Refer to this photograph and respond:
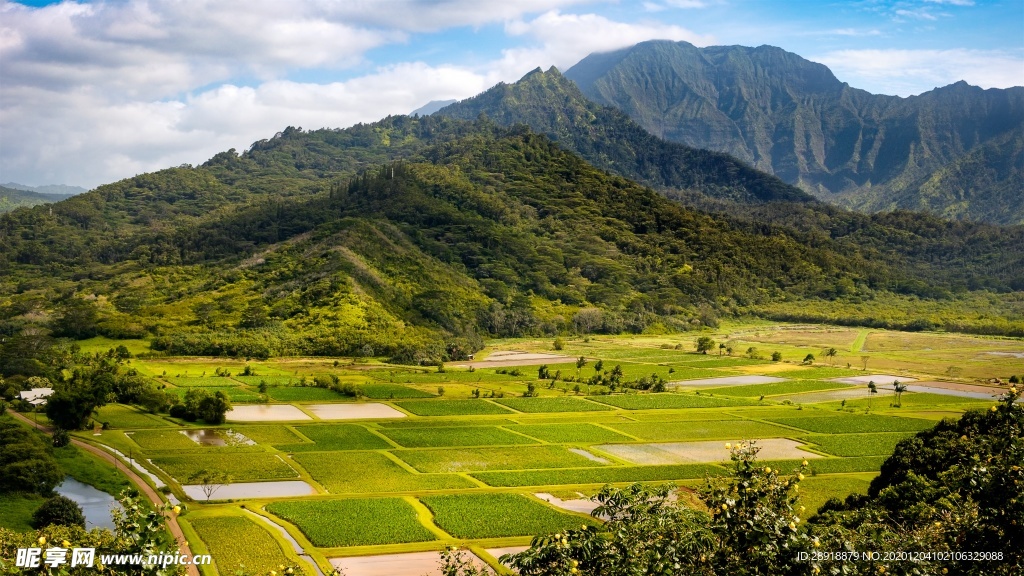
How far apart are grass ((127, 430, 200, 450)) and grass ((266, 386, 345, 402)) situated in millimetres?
17029

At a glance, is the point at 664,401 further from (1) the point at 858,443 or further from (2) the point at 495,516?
(2) the point at 495,516

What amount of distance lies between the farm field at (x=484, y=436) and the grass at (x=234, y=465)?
0.19 m

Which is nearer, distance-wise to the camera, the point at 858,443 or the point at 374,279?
the point at 858,443

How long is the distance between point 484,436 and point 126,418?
30463 millimetres

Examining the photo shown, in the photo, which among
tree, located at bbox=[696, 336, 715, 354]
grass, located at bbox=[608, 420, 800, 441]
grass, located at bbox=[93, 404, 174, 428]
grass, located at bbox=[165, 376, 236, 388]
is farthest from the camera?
tree, located at bbox=[696, 336, 715, 354]

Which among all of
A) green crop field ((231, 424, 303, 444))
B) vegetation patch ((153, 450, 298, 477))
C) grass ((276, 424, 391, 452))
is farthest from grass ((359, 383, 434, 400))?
vegetation patch ((153, 450, 298, 477))

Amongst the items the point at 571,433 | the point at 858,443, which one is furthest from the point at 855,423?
the point at 571,433

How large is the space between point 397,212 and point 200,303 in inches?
2391

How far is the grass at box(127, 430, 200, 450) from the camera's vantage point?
207 feet

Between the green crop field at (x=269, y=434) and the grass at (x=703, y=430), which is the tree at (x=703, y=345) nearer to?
the grass at (x=703, y=430)

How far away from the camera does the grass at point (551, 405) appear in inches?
3302

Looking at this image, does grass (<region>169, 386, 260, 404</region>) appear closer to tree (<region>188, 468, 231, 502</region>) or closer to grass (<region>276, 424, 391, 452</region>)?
grass (<region>276, 424, 391, 452</region>)

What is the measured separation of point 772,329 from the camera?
160375 mm

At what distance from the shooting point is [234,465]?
57.8 m
